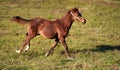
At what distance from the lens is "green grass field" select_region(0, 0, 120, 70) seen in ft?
37.3

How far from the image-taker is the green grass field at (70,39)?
448 inches

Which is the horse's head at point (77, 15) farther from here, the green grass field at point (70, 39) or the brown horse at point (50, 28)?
the green grass field at point (70, 39)

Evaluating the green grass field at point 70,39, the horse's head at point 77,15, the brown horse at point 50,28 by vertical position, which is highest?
the horse's head at point 77,15

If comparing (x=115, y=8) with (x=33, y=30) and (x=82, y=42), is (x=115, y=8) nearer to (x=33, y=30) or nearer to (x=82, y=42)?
(x=82, y=42)

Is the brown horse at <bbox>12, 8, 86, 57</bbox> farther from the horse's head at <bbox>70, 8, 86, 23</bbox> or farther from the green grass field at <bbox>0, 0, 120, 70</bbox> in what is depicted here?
the green grass field at <bbox>0, 0, 120, 70</bbox>

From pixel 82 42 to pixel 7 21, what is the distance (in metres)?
7.08

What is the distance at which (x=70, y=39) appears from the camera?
16.9 meters

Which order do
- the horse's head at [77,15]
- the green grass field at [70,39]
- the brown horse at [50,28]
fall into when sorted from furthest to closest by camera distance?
the brown horse at [50,28] < the horse's head at [77,15] < the green grass field at [70,39]

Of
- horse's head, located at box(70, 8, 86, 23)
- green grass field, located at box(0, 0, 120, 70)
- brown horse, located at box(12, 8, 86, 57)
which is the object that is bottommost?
green grass field, located at box(0, 0, 120, 70)

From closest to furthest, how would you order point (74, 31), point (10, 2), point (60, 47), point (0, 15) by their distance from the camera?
1. point (60, 47)
2. point (74, 31)
3. point (0, 15)
4. point (10, 2)

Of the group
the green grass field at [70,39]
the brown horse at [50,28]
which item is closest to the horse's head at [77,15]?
the brown horse at [50,28]

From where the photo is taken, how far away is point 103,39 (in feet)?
57.3

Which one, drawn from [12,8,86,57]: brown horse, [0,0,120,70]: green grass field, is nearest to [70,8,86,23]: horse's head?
[12,8,86,57]: brown horse

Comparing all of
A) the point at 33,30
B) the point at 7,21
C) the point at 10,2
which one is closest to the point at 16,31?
the point at 7,21
